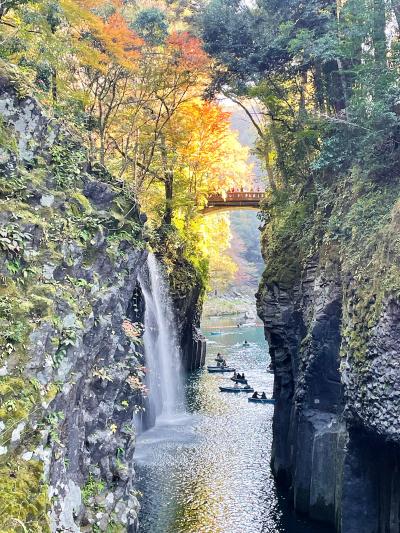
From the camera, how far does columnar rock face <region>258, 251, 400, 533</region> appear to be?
40.1 ft

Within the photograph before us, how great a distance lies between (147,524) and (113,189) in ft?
32.1

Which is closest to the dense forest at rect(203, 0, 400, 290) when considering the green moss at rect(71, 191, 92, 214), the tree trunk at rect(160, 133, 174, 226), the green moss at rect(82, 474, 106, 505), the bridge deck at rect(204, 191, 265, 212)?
the tree trunk at rect(160, 133, 174, 226)

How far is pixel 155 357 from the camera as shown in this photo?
94.3 ft

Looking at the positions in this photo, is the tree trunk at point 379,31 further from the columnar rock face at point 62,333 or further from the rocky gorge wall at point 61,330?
the columnar rock face at point 62,333

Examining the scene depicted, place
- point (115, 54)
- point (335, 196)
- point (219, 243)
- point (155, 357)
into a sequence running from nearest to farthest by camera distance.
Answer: point (335, 196), point (115, 54), point (155, 357), point (219, 243)

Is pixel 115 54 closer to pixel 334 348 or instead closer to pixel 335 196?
pixel 335 196

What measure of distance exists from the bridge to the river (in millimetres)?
15397

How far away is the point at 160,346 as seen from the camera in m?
30.6

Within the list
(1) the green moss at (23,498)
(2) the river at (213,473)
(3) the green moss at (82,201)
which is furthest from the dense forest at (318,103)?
(1) the green moss at (23,498)

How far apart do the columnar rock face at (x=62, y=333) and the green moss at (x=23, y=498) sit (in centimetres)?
2

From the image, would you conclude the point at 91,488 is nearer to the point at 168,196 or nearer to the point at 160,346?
the point at 160,346

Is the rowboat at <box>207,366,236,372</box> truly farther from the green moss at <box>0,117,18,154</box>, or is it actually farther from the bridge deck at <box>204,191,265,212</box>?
the green moss at <box>0,117,18,154</box>

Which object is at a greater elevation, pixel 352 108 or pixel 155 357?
pixel 352 108

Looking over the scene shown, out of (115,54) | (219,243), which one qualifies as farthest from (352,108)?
(219,243)
